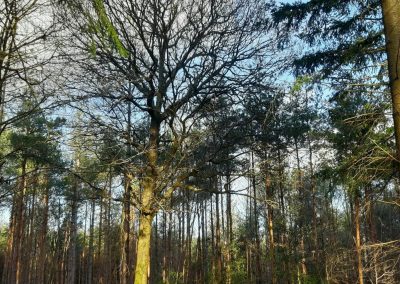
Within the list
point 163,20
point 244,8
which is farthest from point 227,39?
point 163,20

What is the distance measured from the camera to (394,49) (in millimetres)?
4387

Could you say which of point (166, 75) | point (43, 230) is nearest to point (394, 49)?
point (166, 75)

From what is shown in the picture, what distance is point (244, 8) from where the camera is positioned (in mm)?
7703

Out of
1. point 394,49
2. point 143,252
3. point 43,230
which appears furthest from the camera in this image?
point 43,230

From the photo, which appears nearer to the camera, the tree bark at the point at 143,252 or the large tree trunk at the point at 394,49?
the large tree trunk at the point at 394,49

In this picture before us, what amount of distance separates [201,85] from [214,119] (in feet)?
2.64

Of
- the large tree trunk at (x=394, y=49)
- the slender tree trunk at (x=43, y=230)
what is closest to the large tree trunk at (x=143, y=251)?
the large tree trunk at (x=394, y=49)

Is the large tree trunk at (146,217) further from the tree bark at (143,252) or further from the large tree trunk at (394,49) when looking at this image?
the large tree trunk at (394,49)

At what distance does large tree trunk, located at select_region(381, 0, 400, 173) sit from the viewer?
4277 mm

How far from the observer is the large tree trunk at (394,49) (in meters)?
4.28

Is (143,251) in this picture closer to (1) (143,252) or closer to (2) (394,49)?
(1) (143,252)

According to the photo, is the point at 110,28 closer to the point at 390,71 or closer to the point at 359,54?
the point at 390,71

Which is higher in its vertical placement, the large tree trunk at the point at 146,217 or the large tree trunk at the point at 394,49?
the large tree trunk at the point at 394,49

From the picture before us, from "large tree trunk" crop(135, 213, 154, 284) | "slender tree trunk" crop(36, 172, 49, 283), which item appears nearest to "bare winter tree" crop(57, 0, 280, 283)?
"large tree trunk" crop(135, 213, 154, 284)
